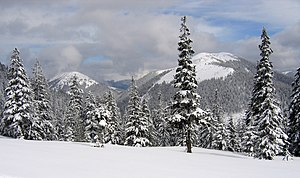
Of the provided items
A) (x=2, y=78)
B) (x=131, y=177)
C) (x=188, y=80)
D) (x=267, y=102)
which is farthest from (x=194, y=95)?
(x=2, y=78)

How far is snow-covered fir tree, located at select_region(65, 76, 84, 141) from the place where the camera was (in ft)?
186

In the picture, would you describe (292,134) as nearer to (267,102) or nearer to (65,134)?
(267,102)

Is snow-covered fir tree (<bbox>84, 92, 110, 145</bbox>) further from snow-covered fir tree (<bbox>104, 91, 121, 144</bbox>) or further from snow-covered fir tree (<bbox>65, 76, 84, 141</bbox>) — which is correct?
snow-covered fir tree (<bbox>104, 91, 121, 144</bbox>)

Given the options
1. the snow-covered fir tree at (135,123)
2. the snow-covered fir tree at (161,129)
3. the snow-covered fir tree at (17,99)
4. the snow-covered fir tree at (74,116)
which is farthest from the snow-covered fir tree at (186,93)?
the snow-covered fir tree at (161,129)

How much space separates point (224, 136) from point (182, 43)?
33.9 meters

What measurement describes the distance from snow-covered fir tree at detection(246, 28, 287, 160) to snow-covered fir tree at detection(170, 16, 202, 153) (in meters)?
7.17

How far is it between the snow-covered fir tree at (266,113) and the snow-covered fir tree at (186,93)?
7172mm

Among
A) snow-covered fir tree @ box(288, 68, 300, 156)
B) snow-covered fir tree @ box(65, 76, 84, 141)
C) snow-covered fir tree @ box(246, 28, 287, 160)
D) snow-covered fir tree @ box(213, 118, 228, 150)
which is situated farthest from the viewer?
snow-covered fir tree @ box(213, 118, 228, 150)

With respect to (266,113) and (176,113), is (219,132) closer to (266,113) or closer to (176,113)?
(266,113)

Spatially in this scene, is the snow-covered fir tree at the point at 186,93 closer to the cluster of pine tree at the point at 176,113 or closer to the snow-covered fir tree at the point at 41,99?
the cluster of pine tree at the point at 176,113

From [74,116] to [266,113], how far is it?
120ft

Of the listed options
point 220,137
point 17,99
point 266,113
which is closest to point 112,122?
point 17,99

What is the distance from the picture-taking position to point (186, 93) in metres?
33.8

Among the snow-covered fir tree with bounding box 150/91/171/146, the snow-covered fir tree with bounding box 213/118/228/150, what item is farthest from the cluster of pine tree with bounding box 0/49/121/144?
the snow-covered fir tree with bounding box 213/118/228/150
